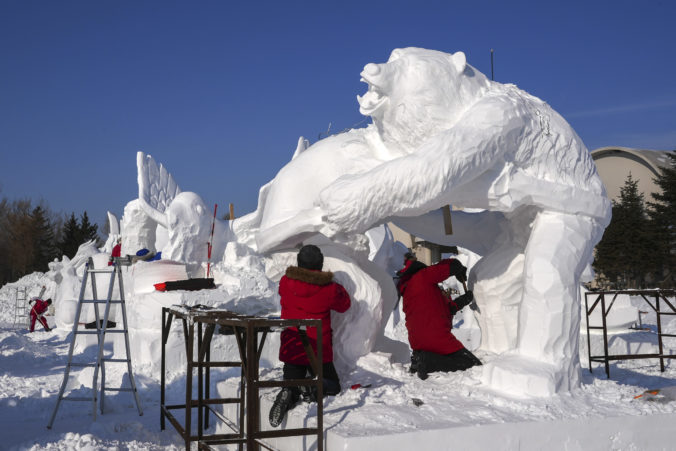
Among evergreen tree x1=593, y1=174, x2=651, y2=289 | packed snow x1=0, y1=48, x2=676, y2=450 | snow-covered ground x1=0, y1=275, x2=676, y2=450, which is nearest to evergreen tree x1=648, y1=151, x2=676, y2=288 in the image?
evergreen tree x1=593, y1=174, x2=651, y2=289

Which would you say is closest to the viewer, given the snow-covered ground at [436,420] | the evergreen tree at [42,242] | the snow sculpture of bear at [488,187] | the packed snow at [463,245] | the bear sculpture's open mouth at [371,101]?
the snow-covered ground at [436,420]

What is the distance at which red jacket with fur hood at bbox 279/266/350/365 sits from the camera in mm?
4035

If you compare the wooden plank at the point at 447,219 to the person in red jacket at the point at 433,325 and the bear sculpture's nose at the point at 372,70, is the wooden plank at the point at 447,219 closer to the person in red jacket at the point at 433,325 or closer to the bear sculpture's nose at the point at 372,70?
the person in red jacket at the point at 433,325

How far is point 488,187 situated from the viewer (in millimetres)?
4078

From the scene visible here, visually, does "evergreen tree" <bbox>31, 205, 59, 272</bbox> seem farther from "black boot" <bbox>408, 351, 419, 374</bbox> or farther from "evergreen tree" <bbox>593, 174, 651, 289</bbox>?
"black boot" <bbox>408, 351, 419, 374</bbox>

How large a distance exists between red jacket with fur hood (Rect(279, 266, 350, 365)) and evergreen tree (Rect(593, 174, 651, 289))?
21.6 meters

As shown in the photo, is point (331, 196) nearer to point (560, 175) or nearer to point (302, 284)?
point (302, 284)

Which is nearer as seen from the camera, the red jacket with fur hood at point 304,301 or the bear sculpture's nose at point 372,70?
the red jacket with fur hood at point 304,301

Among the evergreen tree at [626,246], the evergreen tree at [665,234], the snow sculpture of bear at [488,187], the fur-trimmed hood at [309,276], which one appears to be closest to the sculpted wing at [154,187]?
the snow sculpture of bear at [488,187]

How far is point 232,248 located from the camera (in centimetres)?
1130

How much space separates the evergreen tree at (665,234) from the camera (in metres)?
22.5

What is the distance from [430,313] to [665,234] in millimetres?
21501

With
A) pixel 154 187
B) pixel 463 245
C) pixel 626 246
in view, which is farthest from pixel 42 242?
pixel 463 245

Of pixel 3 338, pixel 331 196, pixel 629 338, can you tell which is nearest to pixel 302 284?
pixel 331 196
